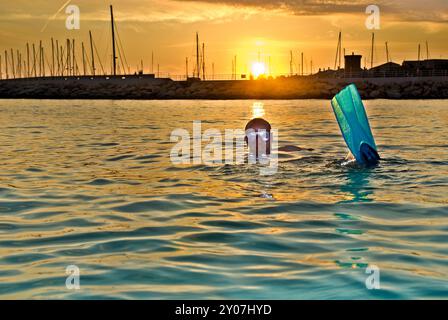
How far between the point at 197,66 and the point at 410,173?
108826 mm

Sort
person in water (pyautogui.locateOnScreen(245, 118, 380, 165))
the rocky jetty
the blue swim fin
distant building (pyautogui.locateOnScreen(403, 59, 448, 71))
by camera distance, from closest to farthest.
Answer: the blue swim fin
person in water (pyautogui.locateOnScreen(245, 118, 380, 165))
the rocky jetty
distant building (pyautogui.locateOnScreen(403, 59, 448, 71))

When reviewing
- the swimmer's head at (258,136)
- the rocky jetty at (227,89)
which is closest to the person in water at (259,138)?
the swimmer's head at (258,136)

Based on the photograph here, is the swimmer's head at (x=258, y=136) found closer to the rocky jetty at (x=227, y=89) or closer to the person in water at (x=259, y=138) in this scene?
the person in water at (x=259, y=138)

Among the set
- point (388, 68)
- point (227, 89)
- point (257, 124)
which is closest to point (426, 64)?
point (388, 68)

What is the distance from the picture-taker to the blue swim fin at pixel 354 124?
1387 centimetres

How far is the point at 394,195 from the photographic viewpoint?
10.7 m

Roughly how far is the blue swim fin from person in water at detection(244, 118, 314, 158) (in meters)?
3.30

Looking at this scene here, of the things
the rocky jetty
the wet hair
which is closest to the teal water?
the wet hair

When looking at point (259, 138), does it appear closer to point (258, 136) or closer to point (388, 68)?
point (258, 136)

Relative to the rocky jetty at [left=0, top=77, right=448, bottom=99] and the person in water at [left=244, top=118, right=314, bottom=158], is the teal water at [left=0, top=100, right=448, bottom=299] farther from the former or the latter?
the rocky jetty at [left=0, top=77, right=448, bottom=99]

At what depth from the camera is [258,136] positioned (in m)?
18.4

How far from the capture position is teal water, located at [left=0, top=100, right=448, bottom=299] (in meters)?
6.09
